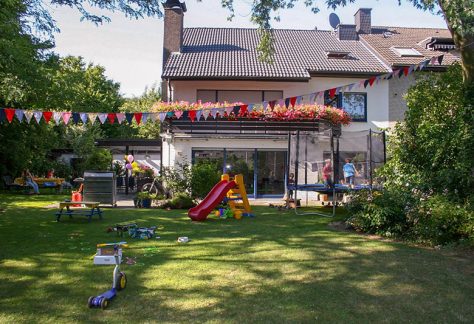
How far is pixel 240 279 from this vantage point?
5.80 meters

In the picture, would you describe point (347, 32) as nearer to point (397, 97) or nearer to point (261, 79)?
point (397, 97)

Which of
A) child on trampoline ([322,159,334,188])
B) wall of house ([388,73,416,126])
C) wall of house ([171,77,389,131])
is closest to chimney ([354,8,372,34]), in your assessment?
wall of house ([388,73,416,126])

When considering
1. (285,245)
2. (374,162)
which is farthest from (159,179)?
(285,245)

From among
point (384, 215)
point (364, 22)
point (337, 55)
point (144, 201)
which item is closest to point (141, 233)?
point (384, 215)

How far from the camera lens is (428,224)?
27.5 feet

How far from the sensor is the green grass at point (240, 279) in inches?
181

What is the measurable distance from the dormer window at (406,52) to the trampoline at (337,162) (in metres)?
9.57

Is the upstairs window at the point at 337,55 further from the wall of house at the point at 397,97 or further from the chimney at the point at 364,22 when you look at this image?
the chimney at the point at 364,22

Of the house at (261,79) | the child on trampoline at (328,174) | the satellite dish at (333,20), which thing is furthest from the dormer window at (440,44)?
the child on trampoline at (328,174)

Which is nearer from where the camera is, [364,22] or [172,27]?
[172,27]

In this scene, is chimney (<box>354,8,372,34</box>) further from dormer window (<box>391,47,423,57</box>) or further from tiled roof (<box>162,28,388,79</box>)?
dormer window (<box>391,47,423,57</box>)

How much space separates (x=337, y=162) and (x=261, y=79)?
8405 millimetres

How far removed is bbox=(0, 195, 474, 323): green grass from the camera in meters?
4.60

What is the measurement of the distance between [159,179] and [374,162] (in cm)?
755
